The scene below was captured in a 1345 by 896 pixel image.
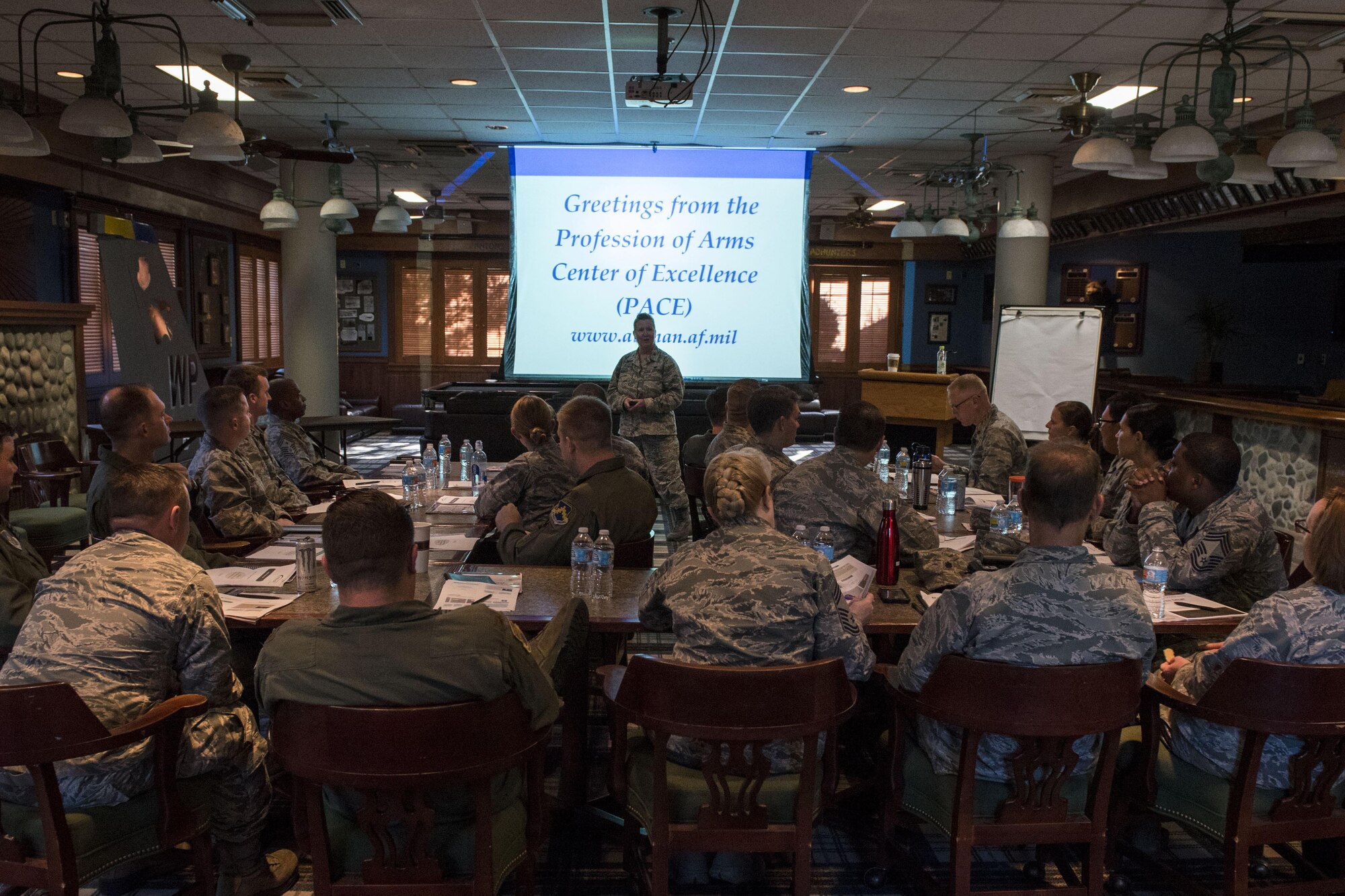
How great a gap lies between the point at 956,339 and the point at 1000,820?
1636cm

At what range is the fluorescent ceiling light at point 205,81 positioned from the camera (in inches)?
291

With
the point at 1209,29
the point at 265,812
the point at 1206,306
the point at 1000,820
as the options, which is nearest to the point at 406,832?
the point at 265,812

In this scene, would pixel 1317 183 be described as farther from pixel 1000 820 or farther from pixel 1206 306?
pixel 1000 820

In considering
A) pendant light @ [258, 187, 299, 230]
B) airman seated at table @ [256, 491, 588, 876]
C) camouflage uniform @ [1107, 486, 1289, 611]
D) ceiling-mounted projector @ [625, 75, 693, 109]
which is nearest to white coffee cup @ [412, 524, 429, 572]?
airman seated at table @ [256, 491, 588, 876]

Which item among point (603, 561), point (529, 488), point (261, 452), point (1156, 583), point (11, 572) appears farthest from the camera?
point (261, 452)

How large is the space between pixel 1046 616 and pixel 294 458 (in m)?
4.47

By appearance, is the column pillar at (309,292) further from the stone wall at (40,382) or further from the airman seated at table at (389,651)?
the airman seated at table at (389,651)

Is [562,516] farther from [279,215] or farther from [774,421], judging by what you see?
[279,215]

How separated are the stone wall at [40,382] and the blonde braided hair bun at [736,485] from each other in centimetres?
625

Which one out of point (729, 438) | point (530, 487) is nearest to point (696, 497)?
point (729, 438)

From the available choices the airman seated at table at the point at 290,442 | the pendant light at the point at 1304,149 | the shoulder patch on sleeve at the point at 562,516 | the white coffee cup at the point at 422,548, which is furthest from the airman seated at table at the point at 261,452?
the pendant light at the point at 1304,149

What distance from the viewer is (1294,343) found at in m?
13.7

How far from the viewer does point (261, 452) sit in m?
4.98

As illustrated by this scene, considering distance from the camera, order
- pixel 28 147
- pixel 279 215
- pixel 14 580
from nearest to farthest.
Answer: pixel 14 580, pixel 28 147, pixel 279 215
